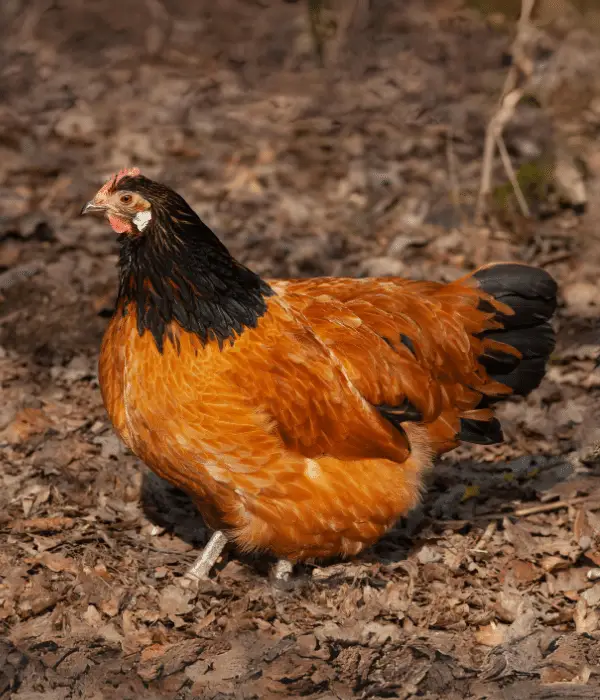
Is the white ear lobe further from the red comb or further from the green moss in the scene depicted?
the green moss

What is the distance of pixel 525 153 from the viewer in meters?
8.62

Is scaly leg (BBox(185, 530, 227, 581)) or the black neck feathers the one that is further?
scaly leg (BBox(185, 530, 227, 581))

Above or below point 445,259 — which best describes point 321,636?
below

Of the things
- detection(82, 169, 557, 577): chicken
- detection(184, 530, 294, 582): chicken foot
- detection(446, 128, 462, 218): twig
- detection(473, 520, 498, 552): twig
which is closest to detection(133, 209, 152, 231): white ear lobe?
detection(82, 169, 557, 577): chicken

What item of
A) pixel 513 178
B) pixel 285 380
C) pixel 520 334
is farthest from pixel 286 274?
pixel 285 380

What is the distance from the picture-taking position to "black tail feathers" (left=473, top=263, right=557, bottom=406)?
516 centimetres

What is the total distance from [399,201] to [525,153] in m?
1.42

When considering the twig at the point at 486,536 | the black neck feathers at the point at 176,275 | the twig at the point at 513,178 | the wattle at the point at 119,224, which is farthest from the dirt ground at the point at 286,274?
the wattle at the point at 119,224

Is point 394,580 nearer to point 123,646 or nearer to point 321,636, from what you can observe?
point 321,636

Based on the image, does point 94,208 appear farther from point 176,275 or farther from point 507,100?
point 507,100

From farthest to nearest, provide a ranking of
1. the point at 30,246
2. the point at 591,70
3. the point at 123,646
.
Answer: the point at 591,70 → the point at 30,246 → the point at 123,646

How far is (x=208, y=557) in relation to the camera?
489cm

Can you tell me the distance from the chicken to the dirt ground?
50 cm

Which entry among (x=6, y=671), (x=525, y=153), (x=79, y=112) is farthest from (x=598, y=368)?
(x=79, y=112)
